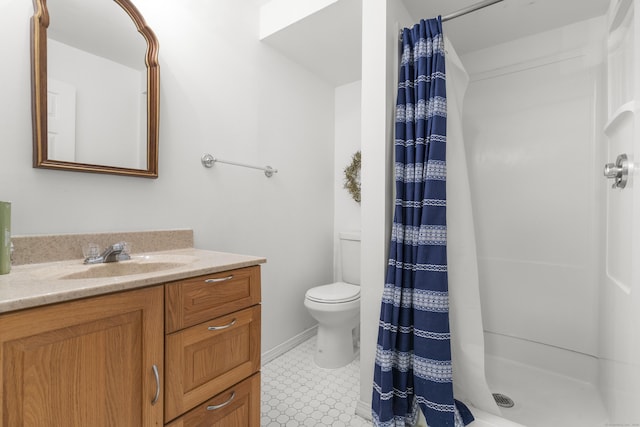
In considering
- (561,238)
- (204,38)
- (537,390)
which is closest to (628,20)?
(561,238)

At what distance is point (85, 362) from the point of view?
0.75 meters

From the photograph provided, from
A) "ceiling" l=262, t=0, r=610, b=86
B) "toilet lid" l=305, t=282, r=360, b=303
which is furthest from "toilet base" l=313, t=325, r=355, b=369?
"ceiling" l=262, t=0, r=610, b=86

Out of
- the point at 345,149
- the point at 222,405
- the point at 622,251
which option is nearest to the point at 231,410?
the point at 222,405

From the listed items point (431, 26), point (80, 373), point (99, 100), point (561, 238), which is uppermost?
point (431, 26)

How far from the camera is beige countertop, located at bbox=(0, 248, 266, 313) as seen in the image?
67 cm

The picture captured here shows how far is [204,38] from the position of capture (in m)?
1.71

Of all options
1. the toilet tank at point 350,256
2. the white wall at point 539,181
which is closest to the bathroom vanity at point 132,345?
the toilet tank at point 350,256

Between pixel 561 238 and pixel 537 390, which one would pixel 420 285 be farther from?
pixel 561 238

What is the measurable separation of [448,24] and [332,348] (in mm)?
2267

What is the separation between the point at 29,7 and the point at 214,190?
40.2 inches

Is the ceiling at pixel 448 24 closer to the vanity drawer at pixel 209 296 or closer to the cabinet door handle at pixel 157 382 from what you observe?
Answer: the vanity drawer at pixel 209 296

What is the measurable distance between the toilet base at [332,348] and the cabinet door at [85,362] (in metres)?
1.26

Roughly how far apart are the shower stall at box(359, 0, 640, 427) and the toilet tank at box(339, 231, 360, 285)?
30.5 inches

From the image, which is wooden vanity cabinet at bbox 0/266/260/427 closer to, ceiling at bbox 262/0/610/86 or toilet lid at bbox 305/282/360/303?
toilet lid at bbox 305/282/360/303
